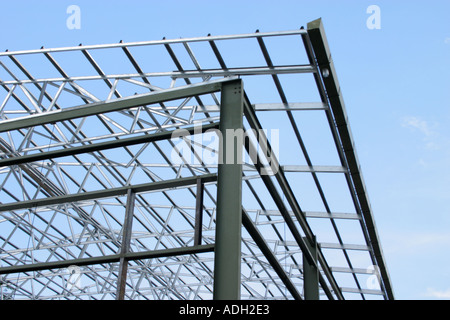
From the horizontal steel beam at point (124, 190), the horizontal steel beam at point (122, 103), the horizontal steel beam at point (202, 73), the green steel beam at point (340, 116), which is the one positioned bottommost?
the horizontal steel beam at point (124, 190)

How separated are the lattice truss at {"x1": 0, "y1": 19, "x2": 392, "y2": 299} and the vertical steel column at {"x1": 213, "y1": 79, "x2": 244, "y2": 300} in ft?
1.78

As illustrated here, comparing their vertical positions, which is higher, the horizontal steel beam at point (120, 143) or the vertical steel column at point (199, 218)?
the horizontal steel beam at point (120, 143)

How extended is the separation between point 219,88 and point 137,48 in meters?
5.54

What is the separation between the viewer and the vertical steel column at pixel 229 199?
7719 mm

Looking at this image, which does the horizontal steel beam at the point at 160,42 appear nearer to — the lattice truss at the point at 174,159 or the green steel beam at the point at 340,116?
the lattice truss at the point at 174,159

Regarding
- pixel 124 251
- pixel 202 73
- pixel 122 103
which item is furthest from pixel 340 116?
pixel 124 251

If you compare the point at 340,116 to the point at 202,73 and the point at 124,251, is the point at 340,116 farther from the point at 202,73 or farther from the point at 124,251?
the point at 124,251

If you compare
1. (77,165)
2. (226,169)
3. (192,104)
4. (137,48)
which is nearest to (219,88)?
(226,169)

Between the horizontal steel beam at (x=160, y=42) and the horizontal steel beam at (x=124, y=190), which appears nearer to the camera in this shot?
the horizontal steel beam at (x=124, y=190)
